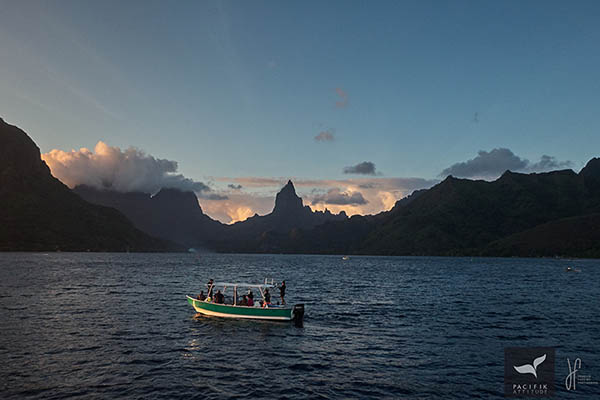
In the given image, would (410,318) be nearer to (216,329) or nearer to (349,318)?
(349,318)

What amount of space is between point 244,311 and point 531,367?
26.3 meters

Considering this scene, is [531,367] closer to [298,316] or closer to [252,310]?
[298,316]

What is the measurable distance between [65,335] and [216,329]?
13023mm

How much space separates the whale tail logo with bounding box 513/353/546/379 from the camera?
2644 cm

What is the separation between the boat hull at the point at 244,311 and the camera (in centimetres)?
4078

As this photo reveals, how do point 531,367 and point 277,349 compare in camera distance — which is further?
point 277,349

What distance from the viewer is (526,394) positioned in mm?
22453

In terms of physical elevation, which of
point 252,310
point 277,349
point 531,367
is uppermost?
point 252,310

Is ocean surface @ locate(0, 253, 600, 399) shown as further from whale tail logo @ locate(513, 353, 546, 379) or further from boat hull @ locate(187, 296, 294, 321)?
whale tail logo @ locate(513, 353, 546, 379)

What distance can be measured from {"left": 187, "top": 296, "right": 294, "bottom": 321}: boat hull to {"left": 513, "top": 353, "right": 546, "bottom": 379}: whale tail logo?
20882mm

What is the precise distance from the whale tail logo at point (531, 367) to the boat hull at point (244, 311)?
20.9m

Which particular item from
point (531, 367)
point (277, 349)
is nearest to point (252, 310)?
point (277, 349)

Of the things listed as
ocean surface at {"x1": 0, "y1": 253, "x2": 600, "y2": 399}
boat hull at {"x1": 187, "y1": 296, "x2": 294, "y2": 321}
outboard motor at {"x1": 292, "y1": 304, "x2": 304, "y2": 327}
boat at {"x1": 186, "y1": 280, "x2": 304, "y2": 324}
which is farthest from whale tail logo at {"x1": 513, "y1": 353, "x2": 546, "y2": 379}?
boat hull at {"x1": 187, "y1": 296, "x2": 294, "y2": 321}

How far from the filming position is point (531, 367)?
27.5 metres
